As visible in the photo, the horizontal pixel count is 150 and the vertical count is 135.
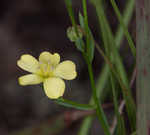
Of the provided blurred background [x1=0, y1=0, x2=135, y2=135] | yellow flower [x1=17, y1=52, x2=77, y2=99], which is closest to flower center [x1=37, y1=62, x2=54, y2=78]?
yellow flower [x1=17, y1=52, x2=77, y2=99]

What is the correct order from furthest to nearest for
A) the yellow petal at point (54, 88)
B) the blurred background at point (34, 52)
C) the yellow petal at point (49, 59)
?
the blurred background at point (34, 52)
the yellow petal at point (49, 59)
the yellow petal at point (54, 88)

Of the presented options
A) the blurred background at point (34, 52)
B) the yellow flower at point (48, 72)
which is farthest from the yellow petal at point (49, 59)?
Answer: the blurred background at point (34, 52)

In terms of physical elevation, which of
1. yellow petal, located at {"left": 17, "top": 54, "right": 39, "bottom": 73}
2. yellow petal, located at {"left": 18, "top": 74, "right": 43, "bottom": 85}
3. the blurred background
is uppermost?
yellow petal, located at {"left": 17, "top": 54, "right": 39, "bottom": 73}

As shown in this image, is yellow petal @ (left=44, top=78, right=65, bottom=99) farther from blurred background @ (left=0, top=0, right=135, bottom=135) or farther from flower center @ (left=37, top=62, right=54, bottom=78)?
blurred background @ (left=0, top=0, right=135, bottom=135)

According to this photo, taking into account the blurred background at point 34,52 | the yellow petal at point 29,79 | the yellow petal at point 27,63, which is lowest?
the blurred background at point 34,52

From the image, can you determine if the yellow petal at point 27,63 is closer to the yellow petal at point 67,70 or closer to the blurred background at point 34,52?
the yellow petal at point 67,70

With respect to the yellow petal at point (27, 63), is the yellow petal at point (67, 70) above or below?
below

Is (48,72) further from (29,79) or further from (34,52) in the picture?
(34,52)
